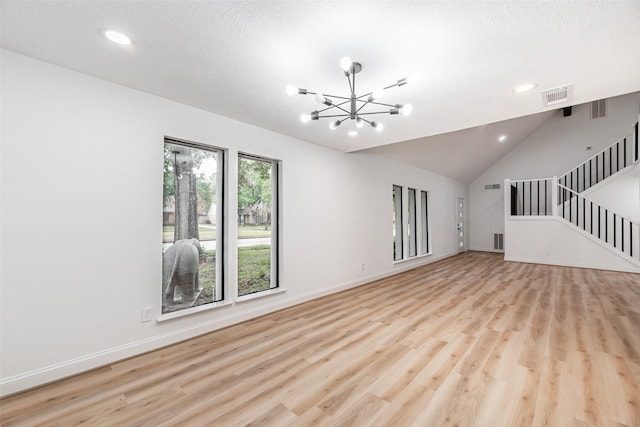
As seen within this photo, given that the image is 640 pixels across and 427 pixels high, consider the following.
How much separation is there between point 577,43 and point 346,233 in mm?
3788

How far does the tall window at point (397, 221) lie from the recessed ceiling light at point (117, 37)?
565 cm

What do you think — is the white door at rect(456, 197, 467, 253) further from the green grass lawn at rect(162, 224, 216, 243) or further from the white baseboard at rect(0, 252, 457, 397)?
the green grass lawn at rect(162, 224, 216, 243)

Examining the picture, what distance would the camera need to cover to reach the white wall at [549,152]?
8102 millimetres

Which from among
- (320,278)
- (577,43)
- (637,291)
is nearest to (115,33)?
(577,43)

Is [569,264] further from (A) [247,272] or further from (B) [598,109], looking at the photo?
(A) [247,272]

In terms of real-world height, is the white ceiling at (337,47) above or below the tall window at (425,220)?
above

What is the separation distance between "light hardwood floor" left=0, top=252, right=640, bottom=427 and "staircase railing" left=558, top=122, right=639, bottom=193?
19.6 ft

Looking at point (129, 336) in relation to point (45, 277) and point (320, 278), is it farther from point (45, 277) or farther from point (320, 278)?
point (320, 278)

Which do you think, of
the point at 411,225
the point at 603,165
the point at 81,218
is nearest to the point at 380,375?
the point at 81,218

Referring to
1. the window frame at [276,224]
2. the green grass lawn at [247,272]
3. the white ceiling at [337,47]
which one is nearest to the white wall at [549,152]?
the white ceiling at [337,47]

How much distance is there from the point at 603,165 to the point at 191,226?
35.5 ft

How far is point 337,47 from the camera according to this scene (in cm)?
201

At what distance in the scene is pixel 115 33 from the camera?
187 centimetres

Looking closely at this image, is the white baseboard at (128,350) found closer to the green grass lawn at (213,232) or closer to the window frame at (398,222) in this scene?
the green grass lawn at (213,232)
